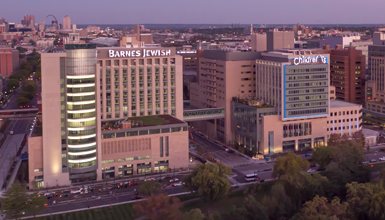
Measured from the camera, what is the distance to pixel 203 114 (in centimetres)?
11450

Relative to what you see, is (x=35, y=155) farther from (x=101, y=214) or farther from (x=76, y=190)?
(x=101, y=214)

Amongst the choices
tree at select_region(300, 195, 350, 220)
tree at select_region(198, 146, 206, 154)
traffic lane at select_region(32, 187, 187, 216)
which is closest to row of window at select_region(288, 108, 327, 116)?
tree at select_region(198, 146, 206, 154)

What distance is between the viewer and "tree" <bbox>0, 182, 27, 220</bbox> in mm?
67875

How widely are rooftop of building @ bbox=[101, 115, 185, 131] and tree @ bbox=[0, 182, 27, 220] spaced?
24.8 metres

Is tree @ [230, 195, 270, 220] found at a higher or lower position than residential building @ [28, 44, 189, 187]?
lower

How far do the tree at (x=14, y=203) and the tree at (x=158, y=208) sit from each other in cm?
1673

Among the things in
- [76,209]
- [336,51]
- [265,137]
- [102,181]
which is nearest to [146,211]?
[76,209]

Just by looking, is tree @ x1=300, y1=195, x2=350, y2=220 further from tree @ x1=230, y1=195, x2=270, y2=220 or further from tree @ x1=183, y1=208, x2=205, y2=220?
tree @ x1=183, y1=208, x2=205, y2=220

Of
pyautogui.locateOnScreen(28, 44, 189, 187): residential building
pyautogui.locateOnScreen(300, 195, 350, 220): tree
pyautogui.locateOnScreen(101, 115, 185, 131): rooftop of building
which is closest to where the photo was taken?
pyautogui.locateOnScreen(300, 195, 350, 220): tree

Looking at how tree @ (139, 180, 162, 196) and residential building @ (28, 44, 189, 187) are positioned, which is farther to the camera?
residential building @ (28, 44, 189, 187)

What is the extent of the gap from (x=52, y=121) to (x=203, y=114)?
41607mm

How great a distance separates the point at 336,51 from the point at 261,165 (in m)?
69.6

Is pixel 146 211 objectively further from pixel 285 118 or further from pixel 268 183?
pixel 285 118

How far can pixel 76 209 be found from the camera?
2911 inches
